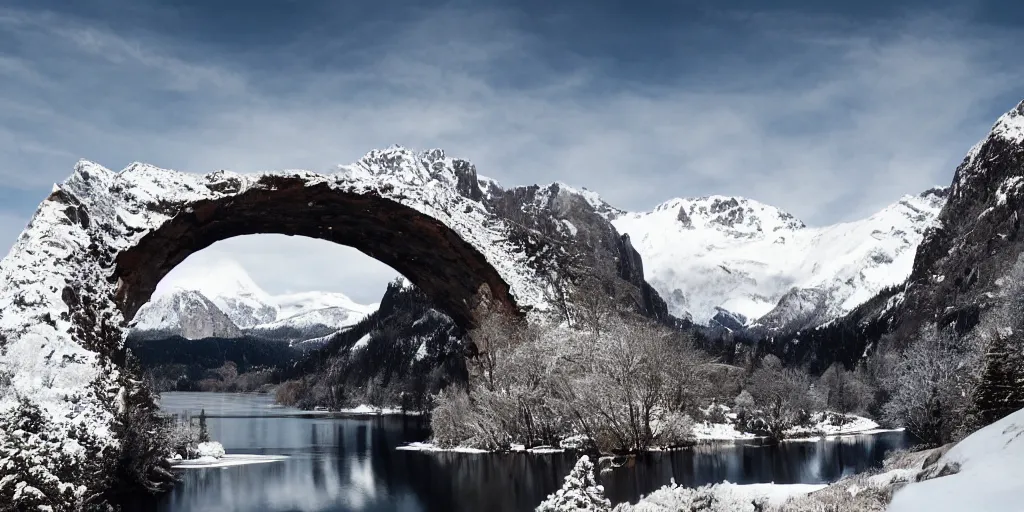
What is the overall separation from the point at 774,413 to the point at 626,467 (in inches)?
987

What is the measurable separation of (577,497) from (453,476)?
16.7m

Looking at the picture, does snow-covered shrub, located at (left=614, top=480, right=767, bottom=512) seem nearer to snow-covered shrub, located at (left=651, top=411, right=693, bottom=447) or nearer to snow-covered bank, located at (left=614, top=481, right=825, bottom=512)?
snow-covered bank, located at (left=614, top=481, right=825, bottom=512)

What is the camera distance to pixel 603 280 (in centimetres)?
5956

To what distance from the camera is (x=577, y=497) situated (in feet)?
57.8

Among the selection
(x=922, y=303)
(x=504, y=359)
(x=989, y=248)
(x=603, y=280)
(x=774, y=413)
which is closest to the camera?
(x=504, y=359)

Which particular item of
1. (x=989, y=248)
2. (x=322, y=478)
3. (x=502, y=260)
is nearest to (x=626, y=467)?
(x=322, y=478)

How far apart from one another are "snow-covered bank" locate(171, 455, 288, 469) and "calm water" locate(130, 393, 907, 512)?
1219 millimetres

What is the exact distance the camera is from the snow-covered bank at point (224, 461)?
40000 mm

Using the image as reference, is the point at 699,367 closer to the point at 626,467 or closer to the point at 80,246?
the point at 626,467

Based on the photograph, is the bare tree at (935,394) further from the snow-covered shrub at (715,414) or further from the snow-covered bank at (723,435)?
the snow-covered shrub at (715,414)

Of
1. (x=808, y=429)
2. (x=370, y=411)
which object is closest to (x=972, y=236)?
(x=808, y=429)

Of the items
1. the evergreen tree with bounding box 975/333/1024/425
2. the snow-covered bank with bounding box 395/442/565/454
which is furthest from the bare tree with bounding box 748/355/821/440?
the evergreen tree with bounding box 975/333/1024/425

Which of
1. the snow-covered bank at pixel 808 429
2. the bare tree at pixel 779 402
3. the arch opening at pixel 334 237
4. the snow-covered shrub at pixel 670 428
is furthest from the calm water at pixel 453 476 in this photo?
the arch opening at pixel 334 237

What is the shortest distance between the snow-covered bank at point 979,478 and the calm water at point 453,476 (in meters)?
11.5
